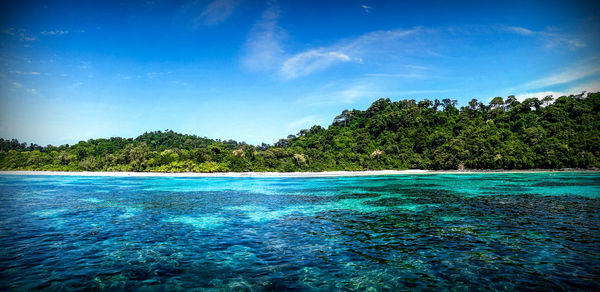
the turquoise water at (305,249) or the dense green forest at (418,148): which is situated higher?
the dense green forest at (418,148)

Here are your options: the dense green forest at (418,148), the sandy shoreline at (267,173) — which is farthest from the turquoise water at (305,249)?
the dense green forest at (418,148)

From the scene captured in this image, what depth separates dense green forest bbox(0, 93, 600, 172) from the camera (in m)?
80.4

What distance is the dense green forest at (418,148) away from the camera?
8044 centimetres

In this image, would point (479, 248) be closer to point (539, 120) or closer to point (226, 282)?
point (226, 282)

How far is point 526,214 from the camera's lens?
64.5 feet

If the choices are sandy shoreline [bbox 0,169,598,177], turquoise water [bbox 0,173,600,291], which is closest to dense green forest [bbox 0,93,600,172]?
sandy shoreline [bbox 0,169,598,177]

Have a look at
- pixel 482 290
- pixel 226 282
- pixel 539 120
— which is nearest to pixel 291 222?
pixel 226 282

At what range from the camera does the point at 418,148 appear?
10294cm

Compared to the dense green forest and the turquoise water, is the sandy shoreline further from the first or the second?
the turquoise water

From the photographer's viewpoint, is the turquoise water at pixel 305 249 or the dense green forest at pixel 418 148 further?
the dense green forest at pixel 418 148

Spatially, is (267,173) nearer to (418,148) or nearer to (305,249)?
(418,148)

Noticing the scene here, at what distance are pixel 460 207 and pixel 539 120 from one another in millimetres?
94480

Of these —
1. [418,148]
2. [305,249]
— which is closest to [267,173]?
[418,148]

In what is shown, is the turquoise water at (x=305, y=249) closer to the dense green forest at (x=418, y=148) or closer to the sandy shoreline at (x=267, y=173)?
the sandy shoreline at (x=267, y=173)
